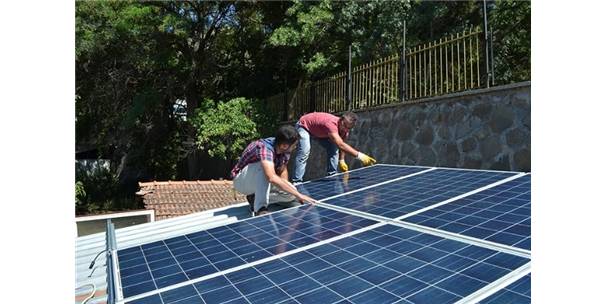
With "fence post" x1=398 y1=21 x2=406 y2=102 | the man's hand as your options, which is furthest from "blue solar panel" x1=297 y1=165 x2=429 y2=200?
"fence post" x1=398 y1=21 x2=406 y2=102

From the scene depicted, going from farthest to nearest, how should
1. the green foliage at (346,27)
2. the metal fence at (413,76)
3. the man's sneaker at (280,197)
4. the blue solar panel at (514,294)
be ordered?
the green foliage at (346,27)
the metal fence at (413,76)
the man's sneaker at (280,197)
the blue solar panel at (514,294)

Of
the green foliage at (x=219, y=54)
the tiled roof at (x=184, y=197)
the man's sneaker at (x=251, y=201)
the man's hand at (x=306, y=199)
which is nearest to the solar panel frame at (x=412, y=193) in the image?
the man's hand at (x=306, y=199)

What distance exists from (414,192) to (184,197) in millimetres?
8424

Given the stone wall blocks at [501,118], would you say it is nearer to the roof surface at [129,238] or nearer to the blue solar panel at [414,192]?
the blue solar panel at [414,192]

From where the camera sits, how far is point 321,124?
276 inches

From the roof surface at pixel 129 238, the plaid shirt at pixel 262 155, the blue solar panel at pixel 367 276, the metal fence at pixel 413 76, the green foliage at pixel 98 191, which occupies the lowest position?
the green foliage at pixel 98 191

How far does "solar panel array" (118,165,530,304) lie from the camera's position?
2.06 m

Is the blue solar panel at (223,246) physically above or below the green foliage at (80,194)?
above

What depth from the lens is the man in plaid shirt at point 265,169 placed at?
434 cm

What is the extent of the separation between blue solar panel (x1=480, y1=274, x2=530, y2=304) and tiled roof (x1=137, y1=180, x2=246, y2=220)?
9.05 metres

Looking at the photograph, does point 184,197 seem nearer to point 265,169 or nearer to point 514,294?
point 265,169

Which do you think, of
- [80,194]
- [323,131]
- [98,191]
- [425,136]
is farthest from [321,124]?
[98,191]

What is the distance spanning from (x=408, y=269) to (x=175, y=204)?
31.3 feet

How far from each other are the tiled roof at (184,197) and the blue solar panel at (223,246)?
7.11 meters
